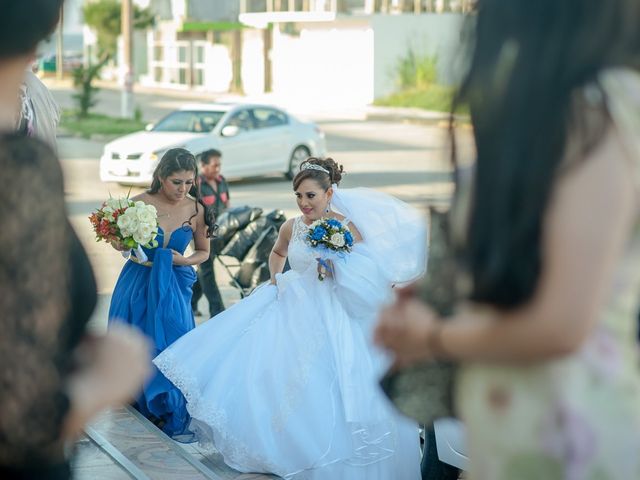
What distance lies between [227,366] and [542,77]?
5.65m

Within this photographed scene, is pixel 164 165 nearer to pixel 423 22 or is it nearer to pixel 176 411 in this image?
pixel 176 411

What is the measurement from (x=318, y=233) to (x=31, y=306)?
5.56m

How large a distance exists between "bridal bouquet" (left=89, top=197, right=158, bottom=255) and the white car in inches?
505

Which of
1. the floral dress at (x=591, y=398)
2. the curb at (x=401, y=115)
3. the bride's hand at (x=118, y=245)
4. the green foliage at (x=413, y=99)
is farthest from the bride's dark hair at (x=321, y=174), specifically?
the green foliage at (x=413, y=99)

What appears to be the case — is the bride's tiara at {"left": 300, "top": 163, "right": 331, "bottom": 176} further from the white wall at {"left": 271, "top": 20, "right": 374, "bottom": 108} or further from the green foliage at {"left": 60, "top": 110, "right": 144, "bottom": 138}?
the white wall at {"left": 271, "top": 20, "right": 374, "bottom": 108}

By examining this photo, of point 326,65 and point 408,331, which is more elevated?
point 408,331

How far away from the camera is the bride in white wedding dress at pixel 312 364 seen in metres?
6.84

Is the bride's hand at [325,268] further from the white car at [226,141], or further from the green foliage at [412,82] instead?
the green foliage at [412,82]

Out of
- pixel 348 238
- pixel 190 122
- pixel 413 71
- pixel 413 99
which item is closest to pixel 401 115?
pixel 413 99

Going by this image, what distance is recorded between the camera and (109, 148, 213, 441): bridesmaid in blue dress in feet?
26.9

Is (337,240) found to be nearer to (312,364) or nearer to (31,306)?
(312,364)

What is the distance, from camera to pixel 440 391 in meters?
2.25

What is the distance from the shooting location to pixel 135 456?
6664 millimetres

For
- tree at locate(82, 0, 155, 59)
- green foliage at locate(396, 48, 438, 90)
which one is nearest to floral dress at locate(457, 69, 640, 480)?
green foliage at locate(396, 48, 438, 90)
